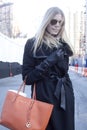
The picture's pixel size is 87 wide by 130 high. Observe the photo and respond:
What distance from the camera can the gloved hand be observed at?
3.37m

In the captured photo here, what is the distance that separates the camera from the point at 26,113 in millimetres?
3293

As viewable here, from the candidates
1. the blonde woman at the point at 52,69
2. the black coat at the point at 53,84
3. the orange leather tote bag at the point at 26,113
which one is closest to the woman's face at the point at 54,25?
the blonde woman at the point at 52,69

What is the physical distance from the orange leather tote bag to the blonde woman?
151 mm

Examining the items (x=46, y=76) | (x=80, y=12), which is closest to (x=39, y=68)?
(x=46, y=76)

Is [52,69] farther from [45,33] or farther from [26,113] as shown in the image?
[26,113]

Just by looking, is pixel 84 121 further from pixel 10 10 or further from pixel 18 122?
pixel 10 10

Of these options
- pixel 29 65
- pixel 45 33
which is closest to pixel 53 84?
pixel 29 65

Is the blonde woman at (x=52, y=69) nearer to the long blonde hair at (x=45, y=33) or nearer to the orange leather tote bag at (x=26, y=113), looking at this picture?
the long blonde hair at (x=45, y=33)

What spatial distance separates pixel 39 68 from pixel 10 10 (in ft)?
285

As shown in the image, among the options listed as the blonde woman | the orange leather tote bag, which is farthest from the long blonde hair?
the orange leather tote bag

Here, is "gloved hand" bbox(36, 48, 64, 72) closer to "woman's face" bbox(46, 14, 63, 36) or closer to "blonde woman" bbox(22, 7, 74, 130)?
"blonde woman" bbox(22, 7, 74, 130)

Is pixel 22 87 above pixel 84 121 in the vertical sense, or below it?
above

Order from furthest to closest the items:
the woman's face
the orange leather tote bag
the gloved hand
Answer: the woman's face < the gloved hand < the orange leather tote bag

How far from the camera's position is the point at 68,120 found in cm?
345
